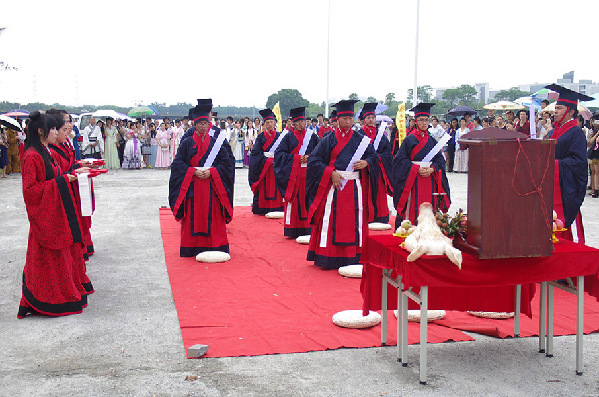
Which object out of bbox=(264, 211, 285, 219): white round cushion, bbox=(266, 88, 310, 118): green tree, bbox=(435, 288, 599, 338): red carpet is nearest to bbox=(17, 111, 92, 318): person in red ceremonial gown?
bbox=(435, 288, 599, 338): red carpet

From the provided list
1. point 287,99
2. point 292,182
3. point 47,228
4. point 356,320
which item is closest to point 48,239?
point 47,228

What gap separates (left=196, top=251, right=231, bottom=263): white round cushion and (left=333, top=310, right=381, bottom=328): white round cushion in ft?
9.02

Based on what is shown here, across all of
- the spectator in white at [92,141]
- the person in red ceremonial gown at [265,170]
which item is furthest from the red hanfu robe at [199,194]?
the spectator in white at [92,141]

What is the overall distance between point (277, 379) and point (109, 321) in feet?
6.59

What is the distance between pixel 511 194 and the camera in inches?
152

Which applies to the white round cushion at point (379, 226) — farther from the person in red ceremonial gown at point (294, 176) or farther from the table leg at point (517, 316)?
the table leg at point (517, 316)

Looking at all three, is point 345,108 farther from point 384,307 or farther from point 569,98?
point 384,307

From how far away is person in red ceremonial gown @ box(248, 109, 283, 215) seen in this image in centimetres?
1105

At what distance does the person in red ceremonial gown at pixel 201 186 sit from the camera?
25.7 ft

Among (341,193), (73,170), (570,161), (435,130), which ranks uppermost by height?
(435,130)

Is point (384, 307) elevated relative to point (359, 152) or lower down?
lower down

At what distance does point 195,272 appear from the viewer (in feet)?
23.4

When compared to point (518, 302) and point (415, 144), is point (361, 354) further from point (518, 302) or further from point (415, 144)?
point (415, 144)

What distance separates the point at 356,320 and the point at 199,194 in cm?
347
